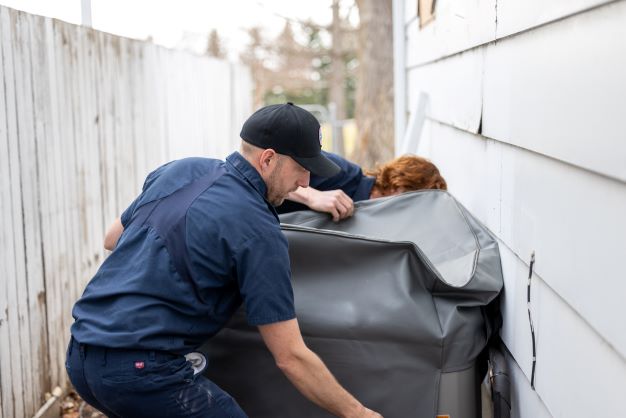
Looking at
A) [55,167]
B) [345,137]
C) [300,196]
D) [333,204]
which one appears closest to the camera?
[333,204]

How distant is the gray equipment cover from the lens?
254 cm

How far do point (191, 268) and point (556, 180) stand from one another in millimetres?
1040

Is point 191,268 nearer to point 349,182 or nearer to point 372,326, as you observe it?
point 372,326

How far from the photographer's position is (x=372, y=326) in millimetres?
2541

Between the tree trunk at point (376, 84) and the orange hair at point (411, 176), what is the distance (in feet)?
19.9

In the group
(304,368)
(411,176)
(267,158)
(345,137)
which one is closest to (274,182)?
(267,158)

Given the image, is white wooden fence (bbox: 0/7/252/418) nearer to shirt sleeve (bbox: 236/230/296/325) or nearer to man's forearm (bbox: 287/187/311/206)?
man's forearm (bbox: 287/187/311/206)

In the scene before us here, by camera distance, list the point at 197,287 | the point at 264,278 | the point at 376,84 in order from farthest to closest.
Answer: the point at 376,84 < the point at 197,287 < the point at 264,278

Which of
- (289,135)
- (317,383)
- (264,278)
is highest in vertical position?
(289,135)

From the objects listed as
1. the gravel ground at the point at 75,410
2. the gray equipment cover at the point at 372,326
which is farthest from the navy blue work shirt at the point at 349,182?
the gravel ground at the point at 75,410

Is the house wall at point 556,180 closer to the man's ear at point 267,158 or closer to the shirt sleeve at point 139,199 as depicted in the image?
the man's ear at point 267,158

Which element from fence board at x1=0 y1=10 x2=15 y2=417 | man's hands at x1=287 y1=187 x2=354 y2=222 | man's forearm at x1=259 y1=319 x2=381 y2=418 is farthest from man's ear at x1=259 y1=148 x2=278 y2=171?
fence board at x1=0 y1=10 x2=15 y2=417

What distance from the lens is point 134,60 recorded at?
5.49m

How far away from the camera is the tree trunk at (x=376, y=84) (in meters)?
9.59
